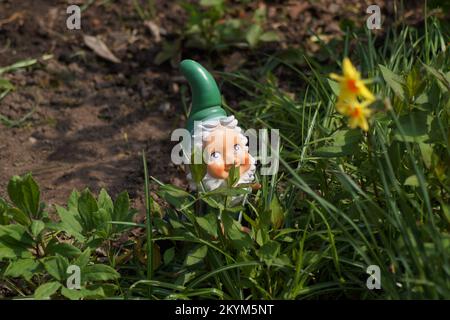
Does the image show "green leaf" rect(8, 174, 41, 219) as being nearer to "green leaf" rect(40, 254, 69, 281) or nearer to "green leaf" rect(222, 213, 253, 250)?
"green leaf" rect(40, 254, 69, 281)

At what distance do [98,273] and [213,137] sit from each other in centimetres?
47

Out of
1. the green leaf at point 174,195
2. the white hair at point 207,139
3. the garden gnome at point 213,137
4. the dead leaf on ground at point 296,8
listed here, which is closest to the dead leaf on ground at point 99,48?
the dead leaf on ground at point 296,8

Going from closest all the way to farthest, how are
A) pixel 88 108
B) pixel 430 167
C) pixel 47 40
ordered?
pixel 430 167 → pixel 88 108 → pixel 47 40

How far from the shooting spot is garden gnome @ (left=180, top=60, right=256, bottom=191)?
213 cm

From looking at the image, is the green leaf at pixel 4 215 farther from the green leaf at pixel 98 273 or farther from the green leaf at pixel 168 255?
the green leaf at pixel 168 255

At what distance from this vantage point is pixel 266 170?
234 cm

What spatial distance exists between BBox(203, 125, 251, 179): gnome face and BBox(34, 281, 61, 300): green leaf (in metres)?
0.50

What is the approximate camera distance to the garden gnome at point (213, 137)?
7.00ft

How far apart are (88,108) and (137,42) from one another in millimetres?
495

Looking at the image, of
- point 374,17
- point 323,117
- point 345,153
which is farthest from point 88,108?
point 345,153

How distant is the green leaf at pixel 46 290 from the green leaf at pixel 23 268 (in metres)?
0.06

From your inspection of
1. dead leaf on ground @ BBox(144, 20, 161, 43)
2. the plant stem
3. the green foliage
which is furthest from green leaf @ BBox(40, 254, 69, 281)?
dead leaf on ground @ BBox(144, 20, 161, 43)

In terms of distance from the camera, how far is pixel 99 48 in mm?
3510
